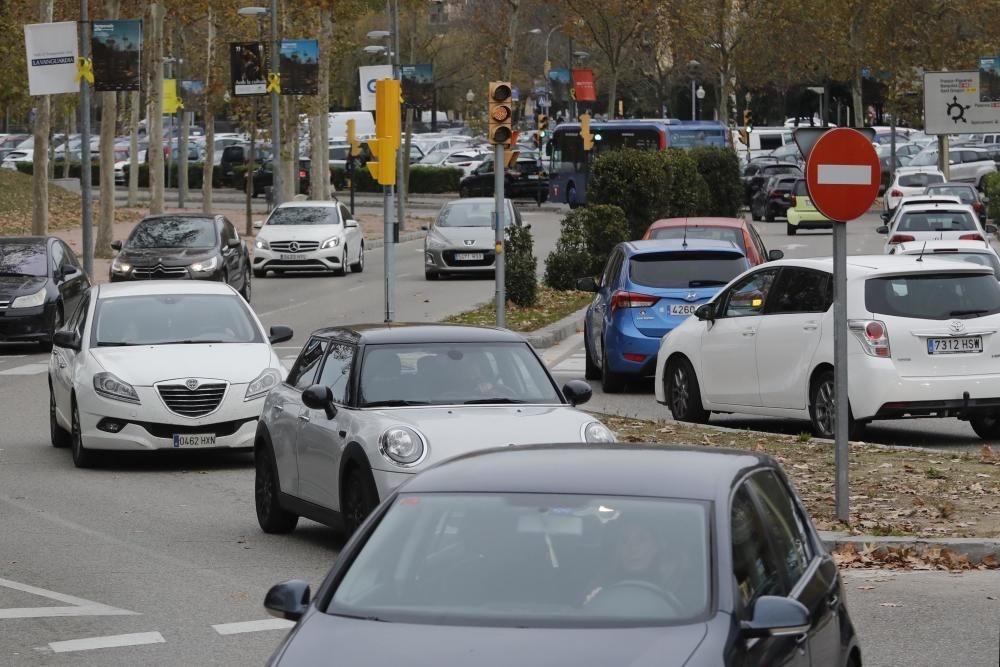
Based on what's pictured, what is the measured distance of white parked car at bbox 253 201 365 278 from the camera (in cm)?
4091

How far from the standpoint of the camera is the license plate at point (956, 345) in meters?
15.3

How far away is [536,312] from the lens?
29500mm

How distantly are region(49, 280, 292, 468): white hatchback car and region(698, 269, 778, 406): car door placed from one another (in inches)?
147

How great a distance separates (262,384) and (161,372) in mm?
801

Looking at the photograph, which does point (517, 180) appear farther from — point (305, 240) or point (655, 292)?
point (655, 292)

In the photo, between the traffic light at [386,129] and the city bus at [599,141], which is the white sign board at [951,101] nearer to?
the city bus at [599,141]

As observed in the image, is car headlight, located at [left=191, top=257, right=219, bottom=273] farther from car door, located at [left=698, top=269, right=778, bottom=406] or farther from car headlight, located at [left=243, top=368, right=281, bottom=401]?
car headlight, located at [left=243, top=368, right=281, bottom=401]

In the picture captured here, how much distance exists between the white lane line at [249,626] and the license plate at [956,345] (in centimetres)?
761

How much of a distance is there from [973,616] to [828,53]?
74.5 metres

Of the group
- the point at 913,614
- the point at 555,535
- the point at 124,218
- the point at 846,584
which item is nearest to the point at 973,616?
the point at 913,614

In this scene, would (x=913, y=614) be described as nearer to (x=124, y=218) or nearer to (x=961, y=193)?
(x=961, y=193)

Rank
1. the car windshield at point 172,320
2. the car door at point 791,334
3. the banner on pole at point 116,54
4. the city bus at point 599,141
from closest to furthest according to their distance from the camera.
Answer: the car door at point 791,334 < the car windshield at point 172,320 < the banner on pole at point 116,54 < the city bus at point 599,141

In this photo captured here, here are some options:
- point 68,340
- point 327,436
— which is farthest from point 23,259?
point 327,436

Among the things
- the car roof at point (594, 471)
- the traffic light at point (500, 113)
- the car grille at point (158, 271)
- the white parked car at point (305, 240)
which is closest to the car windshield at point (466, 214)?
the white parked car at point (305, 240)
